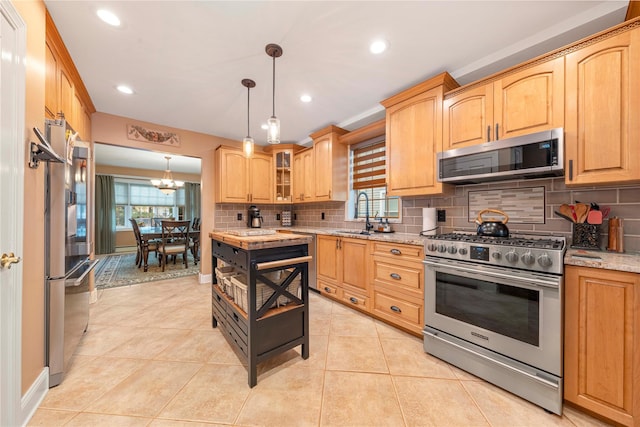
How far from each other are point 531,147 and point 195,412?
2.80 meters

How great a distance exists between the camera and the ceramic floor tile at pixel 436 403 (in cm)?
132

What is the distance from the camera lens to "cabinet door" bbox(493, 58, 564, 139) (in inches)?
64.7

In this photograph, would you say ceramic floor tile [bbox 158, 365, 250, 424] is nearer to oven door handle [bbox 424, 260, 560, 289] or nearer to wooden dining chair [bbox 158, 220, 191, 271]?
oven door handle [bbox 424, 260, 560, 289]

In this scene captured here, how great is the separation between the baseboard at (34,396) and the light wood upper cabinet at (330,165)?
10.1ft

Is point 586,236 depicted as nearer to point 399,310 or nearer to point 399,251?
point 399,251

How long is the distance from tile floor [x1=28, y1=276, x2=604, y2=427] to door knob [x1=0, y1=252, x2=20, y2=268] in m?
0.92

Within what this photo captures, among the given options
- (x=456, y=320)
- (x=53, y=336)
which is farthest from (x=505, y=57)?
(x=53, y=336)

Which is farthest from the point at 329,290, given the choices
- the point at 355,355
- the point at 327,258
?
the point at 355,355

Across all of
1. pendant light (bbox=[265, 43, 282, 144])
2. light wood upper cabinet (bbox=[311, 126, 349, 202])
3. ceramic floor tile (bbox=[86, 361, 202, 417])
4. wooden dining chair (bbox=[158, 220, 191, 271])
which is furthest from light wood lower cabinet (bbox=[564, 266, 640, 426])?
wooden dining chair (bbox=[158, 220, 191, 271])

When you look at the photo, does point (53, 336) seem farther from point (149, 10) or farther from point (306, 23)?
point (306, 23)

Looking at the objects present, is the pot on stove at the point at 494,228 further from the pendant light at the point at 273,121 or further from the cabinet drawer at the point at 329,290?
the pendant light at the point at 273,121

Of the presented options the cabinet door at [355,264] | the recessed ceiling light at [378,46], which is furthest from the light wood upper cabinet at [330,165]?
the recessed ceiling light at [378,46]

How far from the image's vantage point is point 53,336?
1.56 metres

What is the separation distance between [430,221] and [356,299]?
3.96 feet
